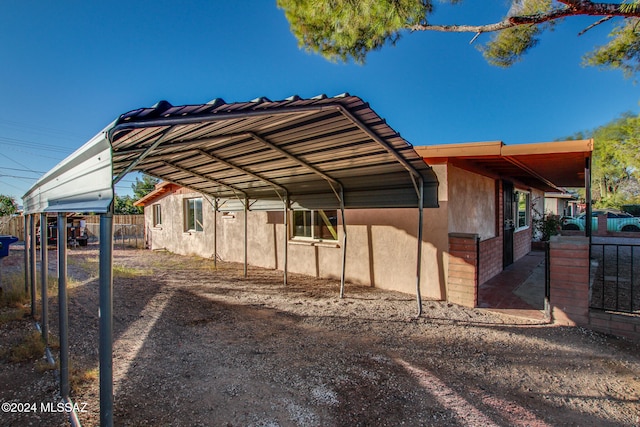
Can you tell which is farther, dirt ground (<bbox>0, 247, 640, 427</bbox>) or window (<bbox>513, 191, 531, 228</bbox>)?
window (<bbox>513, 191, 531, 228</bbox>)

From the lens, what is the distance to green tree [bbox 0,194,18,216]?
20491 mm

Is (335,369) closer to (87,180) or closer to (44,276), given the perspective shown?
(87,180)

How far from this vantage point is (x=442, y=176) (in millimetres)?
5867

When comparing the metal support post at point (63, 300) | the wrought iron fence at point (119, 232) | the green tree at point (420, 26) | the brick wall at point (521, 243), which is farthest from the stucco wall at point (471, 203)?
the wrought iron fence at point (119, 232)

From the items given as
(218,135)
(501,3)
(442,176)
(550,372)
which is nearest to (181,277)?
(218,135)

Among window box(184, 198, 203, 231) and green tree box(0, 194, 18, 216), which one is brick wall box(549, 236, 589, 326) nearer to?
window box(184, 198, 203, 231)

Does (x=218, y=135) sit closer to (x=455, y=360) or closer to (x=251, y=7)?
(x=455, y=360)

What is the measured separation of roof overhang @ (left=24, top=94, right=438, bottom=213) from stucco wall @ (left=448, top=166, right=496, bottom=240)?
109 cm

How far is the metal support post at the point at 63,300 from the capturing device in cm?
240

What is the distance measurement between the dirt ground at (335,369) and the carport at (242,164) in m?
0.62

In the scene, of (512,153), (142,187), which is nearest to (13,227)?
(142,187)

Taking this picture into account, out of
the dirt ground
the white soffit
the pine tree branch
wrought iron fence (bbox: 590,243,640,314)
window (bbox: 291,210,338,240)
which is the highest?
the pine tree branch

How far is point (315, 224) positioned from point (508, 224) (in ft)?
18.0

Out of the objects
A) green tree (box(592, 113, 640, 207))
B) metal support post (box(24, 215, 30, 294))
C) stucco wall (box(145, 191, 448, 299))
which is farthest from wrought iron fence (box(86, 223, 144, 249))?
green tree (box(592, 113, 640, 207))
